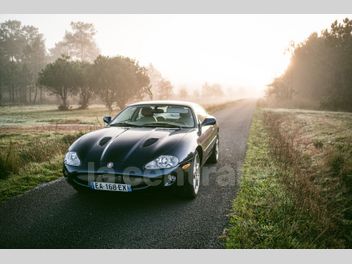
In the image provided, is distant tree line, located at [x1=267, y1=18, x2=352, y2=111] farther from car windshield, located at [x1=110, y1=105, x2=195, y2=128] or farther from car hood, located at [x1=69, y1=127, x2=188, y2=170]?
car hood, located at [x1=69, y1=127, x2=188, y2=170]

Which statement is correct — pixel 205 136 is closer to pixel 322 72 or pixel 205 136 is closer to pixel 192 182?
pixel 192 182

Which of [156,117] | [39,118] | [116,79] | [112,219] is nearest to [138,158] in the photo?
[112,219]

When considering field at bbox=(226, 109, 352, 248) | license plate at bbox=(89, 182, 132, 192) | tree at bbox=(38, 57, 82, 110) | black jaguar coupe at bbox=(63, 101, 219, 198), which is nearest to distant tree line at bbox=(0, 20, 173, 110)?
tree at bbox=(38, 57, 82, 110)

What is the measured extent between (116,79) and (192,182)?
1234 inches

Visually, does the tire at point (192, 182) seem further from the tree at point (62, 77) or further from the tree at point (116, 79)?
the tree at point (62, 77)

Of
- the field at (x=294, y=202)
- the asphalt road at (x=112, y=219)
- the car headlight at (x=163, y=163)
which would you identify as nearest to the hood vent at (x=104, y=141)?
the asphalt road at (x=112, y=219)

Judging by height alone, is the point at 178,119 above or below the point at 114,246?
above

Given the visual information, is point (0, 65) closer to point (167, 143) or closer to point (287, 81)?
point (287, 81)

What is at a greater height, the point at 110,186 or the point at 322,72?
the point at 322,72

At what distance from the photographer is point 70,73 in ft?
132

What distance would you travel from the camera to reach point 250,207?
4879 mm

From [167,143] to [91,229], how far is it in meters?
1.63

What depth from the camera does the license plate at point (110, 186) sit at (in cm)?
434

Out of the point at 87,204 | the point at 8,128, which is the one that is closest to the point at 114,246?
the point at 87,204
